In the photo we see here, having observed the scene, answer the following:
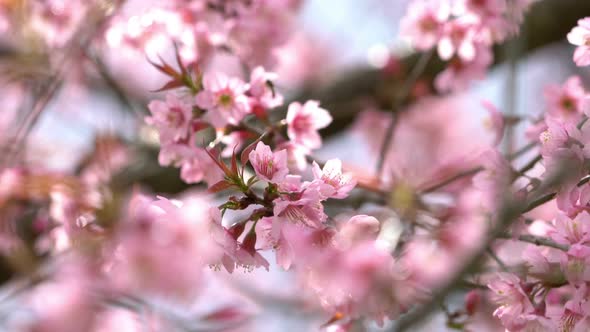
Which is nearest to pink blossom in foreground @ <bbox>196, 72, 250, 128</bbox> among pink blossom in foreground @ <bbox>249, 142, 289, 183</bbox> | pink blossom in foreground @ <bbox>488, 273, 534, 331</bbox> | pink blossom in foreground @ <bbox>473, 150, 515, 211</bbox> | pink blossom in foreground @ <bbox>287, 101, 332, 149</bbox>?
pink blossom in foreground @ <bbox>287, 101, 332, 149</bbox>

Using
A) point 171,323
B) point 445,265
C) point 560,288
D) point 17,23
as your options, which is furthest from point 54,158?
point 560,288

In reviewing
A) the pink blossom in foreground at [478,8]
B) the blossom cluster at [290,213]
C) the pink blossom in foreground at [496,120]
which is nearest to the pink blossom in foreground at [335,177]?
the blossom cluster at [290,213]

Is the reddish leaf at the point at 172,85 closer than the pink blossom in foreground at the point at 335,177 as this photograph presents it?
No

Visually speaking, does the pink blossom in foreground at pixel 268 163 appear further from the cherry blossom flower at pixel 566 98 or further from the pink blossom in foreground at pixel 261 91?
the cherry blossom flower at pixel 566 98

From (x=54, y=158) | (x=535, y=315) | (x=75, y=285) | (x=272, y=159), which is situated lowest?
(x=54, y=158)

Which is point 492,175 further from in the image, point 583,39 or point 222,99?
point 222,99

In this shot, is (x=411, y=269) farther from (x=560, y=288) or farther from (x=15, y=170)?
(x=15, y=170)

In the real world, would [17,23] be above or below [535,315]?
above
